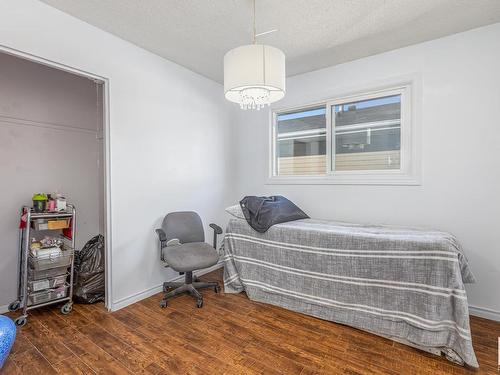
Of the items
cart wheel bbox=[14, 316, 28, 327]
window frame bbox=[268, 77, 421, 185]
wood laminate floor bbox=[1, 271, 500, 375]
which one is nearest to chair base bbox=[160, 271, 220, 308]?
wood laminate floor bbox=[1, 271, 500, 375]

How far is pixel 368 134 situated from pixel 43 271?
3504 millimetres

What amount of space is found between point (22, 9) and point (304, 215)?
9.87 feet

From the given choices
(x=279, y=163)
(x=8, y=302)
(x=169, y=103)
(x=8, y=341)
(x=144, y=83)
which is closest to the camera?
(x=8, y=341)

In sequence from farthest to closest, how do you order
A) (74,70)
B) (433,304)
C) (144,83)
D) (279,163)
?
(279,163) → (144,83) → (74,70) → (433,304)

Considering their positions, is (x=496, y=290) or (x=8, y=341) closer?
(x=8, y=341)

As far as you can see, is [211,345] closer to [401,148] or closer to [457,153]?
[401,148]

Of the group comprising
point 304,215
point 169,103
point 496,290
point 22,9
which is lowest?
point 496,290

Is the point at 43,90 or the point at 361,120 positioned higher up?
the point at 43,90

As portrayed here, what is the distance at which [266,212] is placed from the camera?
2672mm

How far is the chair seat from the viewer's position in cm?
242

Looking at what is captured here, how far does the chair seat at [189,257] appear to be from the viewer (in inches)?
95.4

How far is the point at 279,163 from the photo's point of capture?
11.9ft

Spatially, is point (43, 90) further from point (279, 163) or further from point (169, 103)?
point (279, 163)

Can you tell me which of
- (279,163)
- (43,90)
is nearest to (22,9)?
(43,90)
